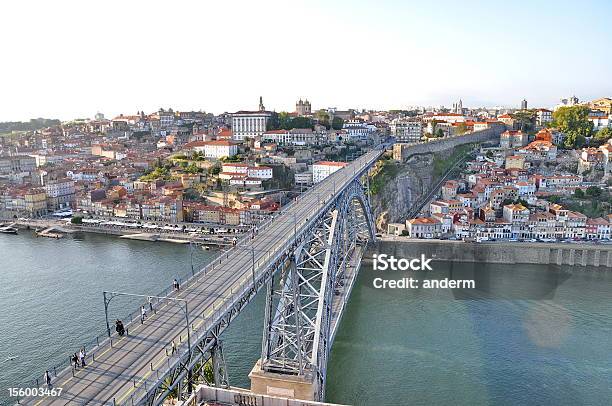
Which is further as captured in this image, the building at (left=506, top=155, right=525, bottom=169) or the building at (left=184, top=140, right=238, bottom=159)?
the building at (left=184, top=140, right=238, bottom=159)

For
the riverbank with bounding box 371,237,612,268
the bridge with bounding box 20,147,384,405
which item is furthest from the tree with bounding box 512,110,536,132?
the bridge with bounding box 20,147,384,405

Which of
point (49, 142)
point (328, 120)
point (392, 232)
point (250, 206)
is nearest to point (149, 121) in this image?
point (49, 142)

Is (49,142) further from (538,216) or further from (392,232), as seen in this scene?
(538,216)

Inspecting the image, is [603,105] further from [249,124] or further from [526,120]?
[249,124]

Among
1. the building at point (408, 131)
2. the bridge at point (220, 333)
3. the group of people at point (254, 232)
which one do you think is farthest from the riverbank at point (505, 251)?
the building at point (408, 131)

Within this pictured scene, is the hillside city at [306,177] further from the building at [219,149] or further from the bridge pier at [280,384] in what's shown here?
the bridge pier at [280,384]

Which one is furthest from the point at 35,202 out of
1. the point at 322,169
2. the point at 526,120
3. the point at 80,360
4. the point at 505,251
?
the point at 526,120

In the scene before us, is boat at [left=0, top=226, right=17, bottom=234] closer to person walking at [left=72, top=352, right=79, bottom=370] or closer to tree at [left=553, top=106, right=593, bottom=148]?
person walking at [left=72, top=352, right=79, bottom=370]
